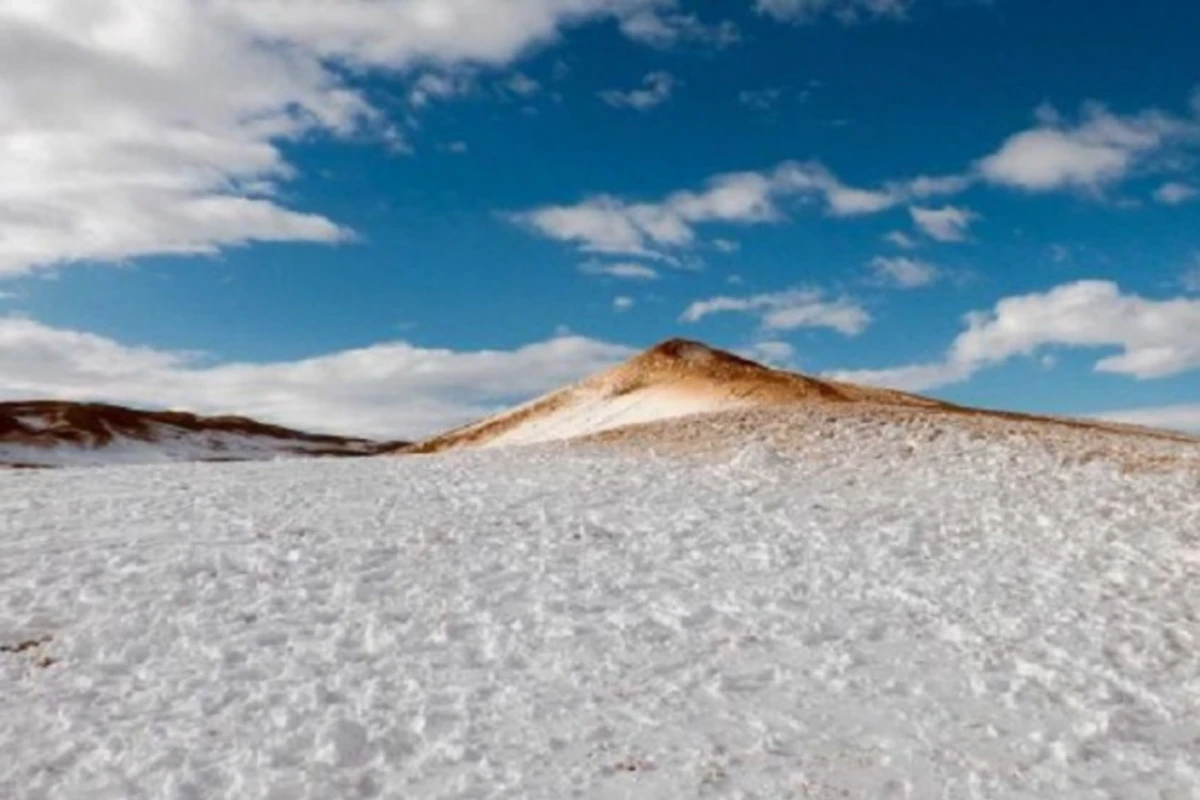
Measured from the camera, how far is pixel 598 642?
14.7m

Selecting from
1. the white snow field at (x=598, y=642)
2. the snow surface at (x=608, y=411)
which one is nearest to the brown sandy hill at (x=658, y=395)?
the snow surface at (x=608, y=411)

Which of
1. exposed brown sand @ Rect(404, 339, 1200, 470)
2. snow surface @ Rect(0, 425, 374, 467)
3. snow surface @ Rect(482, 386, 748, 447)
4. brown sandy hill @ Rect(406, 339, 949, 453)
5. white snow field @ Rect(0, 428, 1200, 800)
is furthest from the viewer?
snow surface @ Rect(0, 425, 374, 467)

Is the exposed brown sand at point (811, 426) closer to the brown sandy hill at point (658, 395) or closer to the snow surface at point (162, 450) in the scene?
the brown sandy hill at point (658, 395)

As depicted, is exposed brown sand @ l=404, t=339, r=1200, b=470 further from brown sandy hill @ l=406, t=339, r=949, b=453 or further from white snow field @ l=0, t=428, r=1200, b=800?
white snow field @ l=0, t=428, r=1200, b=800

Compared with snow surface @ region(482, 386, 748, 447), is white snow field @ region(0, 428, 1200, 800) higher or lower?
lower

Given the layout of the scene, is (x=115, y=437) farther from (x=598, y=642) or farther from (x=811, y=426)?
(x=598, y=642)

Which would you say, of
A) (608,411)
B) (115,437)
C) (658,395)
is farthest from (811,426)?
(115,437)

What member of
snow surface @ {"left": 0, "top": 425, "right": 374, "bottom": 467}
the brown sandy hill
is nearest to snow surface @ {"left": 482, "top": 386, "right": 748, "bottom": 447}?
the brown sandy hill

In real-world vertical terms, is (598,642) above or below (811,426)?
below

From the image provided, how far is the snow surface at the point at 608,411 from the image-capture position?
41812mm

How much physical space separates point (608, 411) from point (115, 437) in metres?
64.4

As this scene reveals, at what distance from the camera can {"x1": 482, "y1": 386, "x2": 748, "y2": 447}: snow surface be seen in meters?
41.8

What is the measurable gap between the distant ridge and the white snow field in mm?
66804

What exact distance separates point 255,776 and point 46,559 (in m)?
8.09
